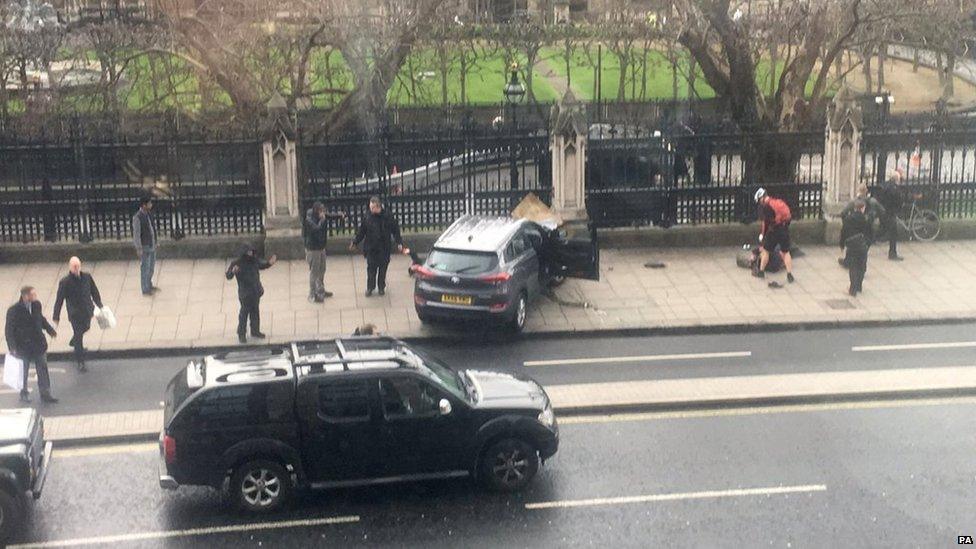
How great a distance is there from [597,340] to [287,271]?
19.4ft

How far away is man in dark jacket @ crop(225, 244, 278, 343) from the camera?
17.4 metres

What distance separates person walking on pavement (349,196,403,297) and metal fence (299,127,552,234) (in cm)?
270

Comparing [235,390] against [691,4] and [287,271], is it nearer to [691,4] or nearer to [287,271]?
[287,271]

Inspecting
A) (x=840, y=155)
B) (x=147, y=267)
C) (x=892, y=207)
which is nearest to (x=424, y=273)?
(x=147, y=267)

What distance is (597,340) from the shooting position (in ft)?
59.8

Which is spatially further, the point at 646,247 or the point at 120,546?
the point at 646,247

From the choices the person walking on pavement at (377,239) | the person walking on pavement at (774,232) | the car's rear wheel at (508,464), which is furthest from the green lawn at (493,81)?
the car's rear wheel at (508,464)

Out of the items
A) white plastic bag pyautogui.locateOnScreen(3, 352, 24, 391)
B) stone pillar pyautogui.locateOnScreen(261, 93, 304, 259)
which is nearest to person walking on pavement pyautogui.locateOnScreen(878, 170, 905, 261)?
stone pillar pyautogui.locateOnScreen(261, 93, 304, 259)

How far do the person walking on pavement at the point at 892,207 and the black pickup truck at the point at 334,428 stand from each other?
11443mm

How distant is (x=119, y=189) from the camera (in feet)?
73.2

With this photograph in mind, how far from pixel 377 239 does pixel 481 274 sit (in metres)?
2.51

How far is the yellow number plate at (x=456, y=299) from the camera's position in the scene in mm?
17734

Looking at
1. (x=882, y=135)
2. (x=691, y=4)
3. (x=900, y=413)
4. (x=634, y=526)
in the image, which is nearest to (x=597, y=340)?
(x=900, y=413)

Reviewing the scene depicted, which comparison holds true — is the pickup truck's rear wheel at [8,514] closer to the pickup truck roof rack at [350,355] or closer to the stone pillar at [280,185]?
the pickup truck roof rack at [350,355]
